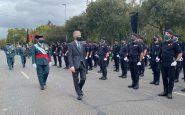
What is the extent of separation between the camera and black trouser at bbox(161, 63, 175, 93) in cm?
1092

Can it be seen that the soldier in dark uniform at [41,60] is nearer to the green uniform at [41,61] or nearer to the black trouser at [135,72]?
the green uniform at [41,61]

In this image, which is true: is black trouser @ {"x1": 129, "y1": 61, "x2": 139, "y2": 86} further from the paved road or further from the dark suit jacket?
the dark suit jacket

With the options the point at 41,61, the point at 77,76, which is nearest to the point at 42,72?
the point at 41,61

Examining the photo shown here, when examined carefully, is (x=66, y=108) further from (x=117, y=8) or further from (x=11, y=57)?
(x=117, y=8)

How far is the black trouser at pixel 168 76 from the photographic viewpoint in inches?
430

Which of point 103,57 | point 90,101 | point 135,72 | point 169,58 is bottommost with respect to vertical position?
point 90,101

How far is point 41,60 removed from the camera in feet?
42.6

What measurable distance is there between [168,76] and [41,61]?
4.46 metres

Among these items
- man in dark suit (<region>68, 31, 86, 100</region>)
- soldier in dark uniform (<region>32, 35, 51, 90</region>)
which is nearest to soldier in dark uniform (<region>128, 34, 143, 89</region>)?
man in dark suit (<region>68, 31, 86, 100</region>)

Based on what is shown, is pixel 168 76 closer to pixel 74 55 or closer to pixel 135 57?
pixel 135 57

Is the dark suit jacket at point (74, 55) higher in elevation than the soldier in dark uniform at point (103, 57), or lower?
→ higher

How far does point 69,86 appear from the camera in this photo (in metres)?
13.9

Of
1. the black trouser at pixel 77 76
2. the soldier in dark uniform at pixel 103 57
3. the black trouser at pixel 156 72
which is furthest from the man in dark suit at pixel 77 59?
the soldier in dark uniform at pixel 103 57

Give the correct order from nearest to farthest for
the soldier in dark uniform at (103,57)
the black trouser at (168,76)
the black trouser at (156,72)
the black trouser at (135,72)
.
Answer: the black trouser at (168,76), the black trouser at (135,72), the black trouser at (156,72), the soldier in dark uniform at (103,57)
